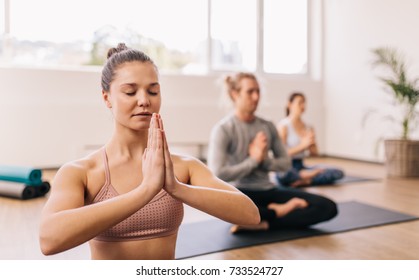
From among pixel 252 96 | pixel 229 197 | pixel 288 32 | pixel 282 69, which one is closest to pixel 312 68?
pixel 282 69

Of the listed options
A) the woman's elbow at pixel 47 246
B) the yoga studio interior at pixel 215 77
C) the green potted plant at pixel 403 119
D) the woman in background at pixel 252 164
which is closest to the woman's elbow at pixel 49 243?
the woman's elbow at pixel 47 246

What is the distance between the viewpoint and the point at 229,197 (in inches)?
38.1

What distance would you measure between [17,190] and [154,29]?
85.2 inches

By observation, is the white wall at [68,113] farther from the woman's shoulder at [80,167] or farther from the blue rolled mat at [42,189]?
the woman's shoulder at [80,167]

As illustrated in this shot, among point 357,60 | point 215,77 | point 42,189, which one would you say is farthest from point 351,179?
point 42,189

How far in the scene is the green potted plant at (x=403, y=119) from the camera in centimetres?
411

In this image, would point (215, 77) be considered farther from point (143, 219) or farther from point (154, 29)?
point (143, 219)

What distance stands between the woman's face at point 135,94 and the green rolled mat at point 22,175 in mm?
2417

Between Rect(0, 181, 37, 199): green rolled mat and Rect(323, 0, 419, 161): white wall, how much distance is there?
10.8 ft

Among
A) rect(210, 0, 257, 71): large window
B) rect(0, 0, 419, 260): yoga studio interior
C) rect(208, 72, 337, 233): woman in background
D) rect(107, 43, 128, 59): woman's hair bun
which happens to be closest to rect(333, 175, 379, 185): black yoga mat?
rect(0, 0, 419, 260): yoga studio interior

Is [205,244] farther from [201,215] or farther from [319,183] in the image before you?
[319,183]

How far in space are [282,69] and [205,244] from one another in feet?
12.6

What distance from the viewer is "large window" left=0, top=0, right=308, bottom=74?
4223mm

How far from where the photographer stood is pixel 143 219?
0.98 m
